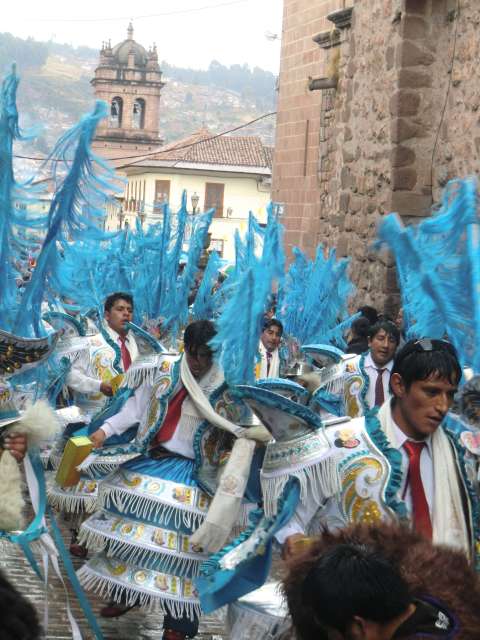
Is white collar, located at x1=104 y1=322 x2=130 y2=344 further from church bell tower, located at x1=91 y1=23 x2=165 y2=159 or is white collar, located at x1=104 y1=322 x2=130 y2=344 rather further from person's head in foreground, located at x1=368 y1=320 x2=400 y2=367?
church bell tower, located at x1=91 y1=23 x2=165 y2=159

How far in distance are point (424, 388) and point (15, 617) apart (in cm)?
267

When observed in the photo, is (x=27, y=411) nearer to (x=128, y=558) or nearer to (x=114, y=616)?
(x=128, y=558)

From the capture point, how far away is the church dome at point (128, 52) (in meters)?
115

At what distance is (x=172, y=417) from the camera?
6891 mm

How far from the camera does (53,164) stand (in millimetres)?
6543

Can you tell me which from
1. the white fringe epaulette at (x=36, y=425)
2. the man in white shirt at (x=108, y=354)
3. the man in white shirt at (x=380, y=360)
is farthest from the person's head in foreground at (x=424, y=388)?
the man in white shirt at (x=108, y=354)

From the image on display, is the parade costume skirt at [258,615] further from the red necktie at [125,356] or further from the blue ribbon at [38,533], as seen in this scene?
the red necktie at [125,356]

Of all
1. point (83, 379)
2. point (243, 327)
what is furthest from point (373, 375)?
point (243, 327)

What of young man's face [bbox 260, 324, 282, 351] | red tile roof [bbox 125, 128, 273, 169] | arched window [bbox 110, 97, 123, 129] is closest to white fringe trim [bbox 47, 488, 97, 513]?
young man's face [bbox 260, 324, 282, 351]

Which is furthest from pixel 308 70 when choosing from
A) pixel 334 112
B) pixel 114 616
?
pixel 114 616

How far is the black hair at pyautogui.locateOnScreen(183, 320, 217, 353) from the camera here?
6.80 meters

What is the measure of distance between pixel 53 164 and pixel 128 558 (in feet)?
6.43

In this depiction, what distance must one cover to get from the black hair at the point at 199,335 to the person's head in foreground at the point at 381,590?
3.69m

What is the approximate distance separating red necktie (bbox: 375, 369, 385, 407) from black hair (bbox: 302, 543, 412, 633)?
19.4ft
